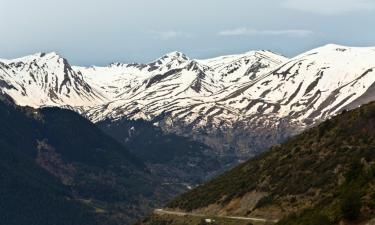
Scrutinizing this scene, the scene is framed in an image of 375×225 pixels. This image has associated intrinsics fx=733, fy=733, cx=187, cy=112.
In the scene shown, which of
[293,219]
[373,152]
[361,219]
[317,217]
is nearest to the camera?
[361,219]

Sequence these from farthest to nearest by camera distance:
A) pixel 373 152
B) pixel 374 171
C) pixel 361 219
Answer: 1. pixel 373 152
2. pixel 374 171
3. pixel 361 219

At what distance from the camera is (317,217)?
11519cm

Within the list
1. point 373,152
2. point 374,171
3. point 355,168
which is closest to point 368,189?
point 374,171

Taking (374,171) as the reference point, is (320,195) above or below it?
below

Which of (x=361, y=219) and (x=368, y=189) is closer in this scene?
(x=361, y=219)

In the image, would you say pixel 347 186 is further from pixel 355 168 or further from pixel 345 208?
pixel 345 208

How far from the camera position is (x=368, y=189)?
395 feet

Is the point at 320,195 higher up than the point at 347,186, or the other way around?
the point at 347,186

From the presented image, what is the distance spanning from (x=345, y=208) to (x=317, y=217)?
9.23 m

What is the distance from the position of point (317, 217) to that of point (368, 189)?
36.9 feet

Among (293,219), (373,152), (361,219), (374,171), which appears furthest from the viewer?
(373,152)

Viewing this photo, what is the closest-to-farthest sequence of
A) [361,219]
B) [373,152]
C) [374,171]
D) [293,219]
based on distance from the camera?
[361,219]
[374,171]
[293,219]
[373,152]

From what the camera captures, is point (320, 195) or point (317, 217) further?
point (320, 195)

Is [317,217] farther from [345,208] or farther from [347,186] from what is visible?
[347,186]
